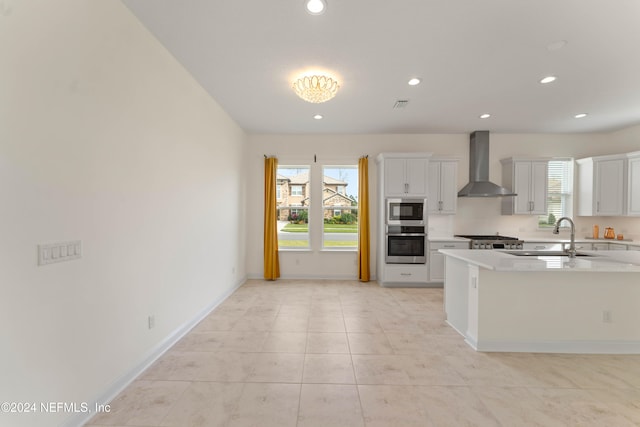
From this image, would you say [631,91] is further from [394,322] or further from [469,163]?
[394,322]

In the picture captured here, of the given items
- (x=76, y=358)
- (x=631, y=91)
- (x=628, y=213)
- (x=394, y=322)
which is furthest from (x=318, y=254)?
(x=628, y=213)

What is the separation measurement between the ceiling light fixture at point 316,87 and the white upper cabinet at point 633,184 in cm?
537

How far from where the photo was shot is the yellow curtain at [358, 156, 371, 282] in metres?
5.28

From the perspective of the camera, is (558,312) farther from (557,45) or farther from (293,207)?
(293,207)

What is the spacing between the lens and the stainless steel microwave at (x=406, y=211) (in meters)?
4.94

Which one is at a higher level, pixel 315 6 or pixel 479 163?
pixel 315 6

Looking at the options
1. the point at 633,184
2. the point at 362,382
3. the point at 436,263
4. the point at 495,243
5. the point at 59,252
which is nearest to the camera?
the point at 59,252

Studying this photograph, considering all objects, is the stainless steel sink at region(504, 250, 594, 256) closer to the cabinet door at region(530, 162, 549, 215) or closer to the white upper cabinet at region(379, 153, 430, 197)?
the white upper cabinet at region(379, 153, 430, 197)

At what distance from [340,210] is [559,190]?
4351mm

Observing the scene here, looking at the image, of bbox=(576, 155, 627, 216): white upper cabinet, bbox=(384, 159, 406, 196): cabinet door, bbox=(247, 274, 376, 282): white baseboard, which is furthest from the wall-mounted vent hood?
bbox=(247, 274, 376, 282): white baseboard

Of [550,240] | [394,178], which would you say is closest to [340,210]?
[394,178]

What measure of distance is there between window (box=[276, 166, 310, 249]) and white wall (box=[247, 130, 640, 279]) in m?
0.23

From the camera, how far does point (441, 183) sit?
510 centimetres

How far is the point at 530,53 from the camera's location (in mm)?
2625
